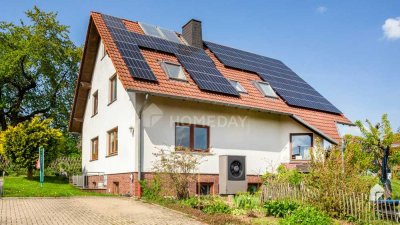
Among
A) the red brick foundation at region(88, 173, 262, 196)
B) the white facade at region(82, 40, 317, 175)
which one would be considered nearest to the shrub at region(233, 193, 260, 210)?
the red brick foundation at region(88, 173, 262, 196)

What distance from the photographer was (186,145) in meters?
18.3

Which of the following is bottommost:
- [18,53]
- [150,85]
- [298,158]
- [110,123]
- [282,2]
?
[298,158]

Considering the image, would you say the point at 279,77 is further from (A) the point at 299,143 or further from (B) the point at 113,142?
(B) the point at 113,142

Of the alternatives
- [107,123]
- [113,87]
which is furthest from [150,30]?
[107,123]

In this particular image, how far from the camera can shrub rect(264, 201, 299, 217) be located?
473 inches

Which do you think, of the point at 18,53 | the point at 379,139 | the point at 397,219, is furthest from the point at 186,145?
the point at 18,53

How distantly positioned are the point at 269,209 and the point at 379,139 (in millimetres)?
6343

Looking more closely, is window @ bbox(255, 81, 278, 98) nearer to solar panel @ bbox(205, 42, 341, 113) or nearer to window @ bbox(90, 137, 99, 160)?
solar panel @ bbox(205, 42, 341, 113)

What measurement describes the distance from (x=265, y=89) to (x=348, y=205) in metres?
11.3

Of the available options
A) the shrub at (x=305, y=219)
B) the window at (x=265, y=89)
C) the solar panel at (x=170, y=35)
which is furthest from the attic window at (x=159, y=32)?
the shrub at (x=305, y=219)

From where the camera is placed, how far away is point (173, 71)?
1912 cm

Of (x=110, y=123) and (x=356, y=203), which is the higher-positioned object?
(x=110, y=123)

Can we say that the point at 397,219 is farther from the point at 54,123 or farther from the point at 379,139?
the point at 54,123

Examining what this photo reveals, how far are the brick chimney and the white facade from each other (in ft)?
16.5
